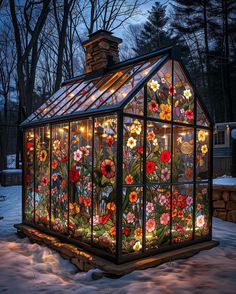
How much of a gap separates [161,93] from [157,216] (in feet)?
6.23

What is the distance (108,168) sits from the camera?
175 inches

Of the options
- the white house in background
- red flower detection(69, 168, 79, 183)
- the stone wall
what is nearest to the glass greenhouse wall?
red flower detection(69, 168, 79, 183)

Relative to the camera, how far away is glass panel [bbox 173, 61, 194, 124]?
5.05 m

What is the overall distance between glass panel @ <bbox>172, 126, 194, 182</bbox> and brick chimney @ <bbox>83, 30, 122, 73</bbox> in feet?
7.07

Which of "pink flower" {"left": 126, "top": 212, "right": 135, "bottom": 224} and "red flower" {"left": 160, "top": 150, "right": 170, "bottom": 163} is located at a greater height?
"red flower" {"left": 160, "top": 150, "right": 170, "bottom": 163}

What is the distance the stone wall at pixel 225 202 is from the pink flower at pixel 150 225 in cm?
327

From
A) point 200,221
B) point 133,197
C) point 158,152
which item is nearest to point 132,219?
point 133,197

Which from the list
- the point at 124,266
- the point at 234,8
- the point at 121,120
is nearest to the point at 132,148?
the point at 121,120

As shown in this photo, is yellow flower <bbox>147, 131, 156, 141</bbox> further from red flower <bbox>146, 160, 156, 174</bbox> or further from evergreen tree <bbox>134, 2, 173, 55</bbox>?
evergreen tree <bbox>134, 2, 173, 55</bbox>

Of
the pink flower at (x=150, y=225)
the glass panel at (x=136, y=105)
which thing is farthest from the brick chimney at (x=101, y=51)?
the pink flower at (x=150, y=225)

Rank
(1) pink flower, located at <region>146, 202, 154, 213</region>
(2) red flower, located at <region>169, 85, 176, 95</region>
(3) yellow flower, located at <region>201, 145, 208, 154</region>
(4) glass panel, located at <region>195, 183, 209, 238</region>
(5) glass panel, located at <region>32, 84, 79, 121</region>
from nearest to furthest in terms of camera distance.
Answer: (1) pink flower, located at <region>146, 202, 154, 213</region> < (2) red flower, located at <region>169, 85, 176, 95</region> < (4) glass panel, located at <region>195, 183, 209, 238</region> < (3) yellow flower, located at <region>201, 145, 208, 154</region> < (5) glass panel, located at <region>32, 84, 79, 121</region>

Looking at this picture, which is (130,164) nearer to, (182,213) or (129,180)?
(129,180)

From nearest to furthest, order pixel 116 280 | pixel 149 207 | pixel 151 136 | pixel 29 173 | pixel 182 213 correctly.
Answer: pixel 116 280 → pixel 149 207 → pixel 151 136 → pixel 182 213 → pixel 29 173

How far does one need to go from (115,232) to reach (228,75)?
1705 centimetres
